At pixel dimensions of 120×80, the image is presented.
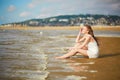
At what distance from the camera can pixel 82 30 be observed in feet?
19.7

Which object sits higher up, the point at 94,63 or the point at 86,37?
the point at 86,37

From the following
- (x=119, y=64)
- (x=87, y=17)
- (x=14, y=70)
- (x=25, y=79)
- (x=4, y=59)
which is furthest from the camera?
(x=87, y=17)

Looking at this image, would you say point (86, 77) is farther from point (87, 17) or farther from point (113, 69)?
point (87, 17)

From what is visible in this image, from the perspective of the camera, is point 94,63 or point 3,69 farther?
point 94,63

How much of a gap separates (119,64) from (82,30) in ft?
4.09

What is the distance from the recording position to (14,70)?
4527 mm

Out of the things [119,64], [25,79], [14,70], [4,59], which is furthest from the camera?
[4,59]

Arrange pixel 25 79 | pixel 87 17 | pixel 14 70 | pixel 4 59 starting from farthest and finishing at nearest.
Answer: pixel 87 17 → pixel 4 59 → pixel 14 70 → pixel 25 79

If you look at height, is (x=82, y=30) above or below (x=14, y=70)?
above

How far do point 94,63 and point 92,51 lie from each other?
0.57 metres

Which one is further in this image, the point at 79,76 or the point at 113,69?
the point at 113,69

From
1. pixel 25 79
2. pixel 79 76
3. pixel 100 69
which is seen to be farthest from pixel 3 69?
pixel 100 69

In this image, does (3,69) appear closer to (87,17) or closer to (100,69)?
(100,69)

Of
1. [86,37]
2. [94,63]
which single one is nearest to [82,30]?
[86,37]
